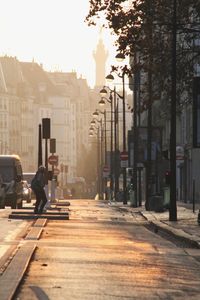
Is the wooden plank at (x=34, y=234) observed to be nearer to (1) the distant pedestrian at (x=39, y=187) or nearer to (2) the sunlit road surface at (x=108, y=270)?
(2) the sunlit road surface at (x=108, y=270)

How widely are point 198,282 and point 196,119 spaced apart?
58.8 ft

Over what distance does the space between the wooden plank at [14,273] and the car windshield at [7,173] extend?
3808 cm

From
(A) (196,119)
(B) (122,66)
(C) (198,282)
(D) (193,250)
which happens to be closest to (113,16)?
(B) (122,66)

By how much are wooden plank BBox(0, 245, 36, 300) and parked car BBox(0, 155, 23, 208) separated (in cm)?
3631

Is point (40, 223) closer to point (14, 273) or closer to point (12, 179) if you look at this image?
point (14, 273)

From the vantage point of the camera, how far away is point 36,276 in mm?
15148

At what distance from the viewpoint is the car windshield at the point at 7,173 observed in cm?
5784

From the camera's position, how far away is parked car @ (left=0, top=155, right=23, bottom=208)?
2208 inches

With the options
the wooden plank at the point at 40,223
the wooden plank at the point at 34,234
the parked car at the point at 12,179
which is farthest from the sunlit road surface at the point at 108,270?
the parked car at the point at 12,179

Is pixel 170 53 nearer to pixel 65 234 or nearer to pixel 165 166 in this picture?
pixel 65 234

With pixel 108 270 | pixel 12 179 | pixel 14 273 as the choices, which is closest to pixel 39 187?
pixel 12 179

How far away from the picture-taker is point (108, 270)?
16.5 meters

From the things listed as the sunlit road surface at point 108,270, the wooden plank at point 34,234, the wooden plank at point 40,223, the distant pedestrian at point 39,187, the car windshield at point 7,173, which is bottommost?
the sunlit road surface at point 108,270

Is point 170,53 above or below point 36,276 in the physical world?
above
